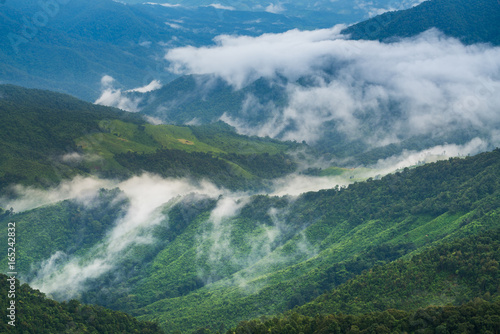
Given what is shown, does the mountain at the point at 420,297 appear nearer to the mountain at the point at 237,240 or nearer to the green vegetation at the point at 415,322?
the green vegetation at the point at 415,322

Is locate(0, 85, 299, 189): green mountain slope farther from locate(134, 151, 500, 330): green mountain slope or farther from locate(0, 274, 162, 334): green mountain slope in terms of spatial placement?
locate(0, 274, 162, 334): green mountain slope

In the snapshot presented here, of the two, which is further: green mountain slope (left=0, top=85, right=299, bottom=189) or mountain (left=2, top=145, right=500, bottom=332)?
green mountain slope (left=0, top=85, right=299, bottom=189)

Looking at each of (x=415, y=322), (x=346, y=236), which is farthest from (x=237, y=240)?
(x=415, y=322)

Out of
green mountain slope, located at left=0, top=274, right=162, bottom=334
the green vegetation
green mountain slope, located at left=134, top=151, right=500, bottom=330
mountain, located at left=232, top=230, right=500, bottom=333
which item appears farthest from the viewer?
green mountain slope, located at left=134, top=151, right=500, bottom=330

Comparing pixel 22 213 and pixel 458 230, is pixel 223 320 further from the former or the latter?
pixel 22 213

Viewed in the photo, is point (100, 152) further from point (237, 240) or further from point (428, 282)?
point (428, 282)

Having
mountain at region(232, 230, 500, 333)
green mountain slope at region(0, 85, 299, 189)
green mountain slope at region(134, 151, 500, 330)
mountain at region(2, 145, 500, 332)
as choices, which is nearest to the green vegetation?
mountain at region(232, 230, 500, 333)

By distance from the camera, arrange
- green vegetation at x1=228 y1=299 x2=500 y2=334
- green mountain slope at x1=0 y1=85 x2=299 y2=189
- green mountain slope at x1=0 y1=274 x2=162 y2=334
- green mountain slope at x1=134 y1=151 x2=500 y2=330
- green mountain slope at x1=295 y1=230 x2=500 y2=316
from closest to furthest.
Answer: green vegetation at x1=228 y1=299 x2=500 y2=334 → green mountain slope at x1=295 y1=230 x2=500 y2=316 → green mountain slope at x1=0 y1=274 x2=162 y2=334 → green mountain slope at x1=134 y1=151 x2=500 y2=330 → green mountain slope at x1=0 y1=85 x2=299 y2=189
